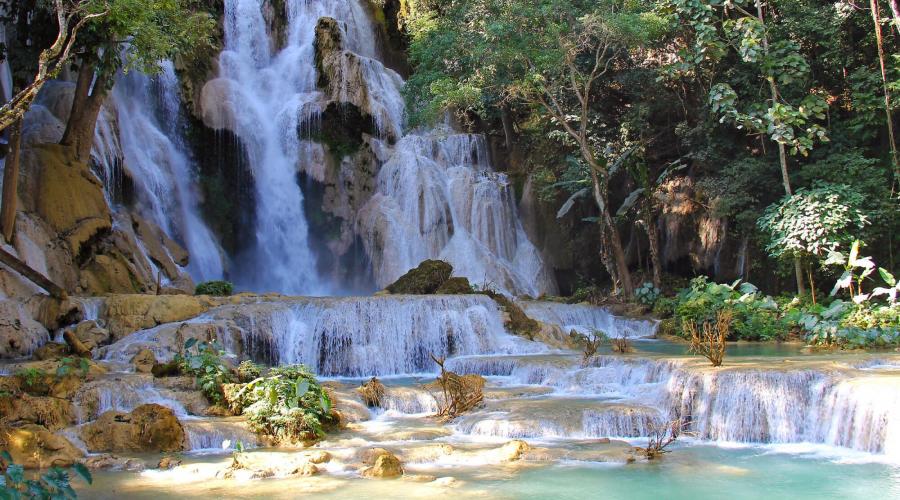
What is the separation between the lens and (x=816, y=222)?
15648 mm

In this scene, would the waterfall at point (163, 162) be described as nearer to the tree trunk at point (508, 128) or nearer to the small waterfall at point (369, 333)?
the small waterfall at point (369, 333)

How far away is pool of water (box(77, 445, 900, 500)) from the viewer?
6438 millimetres

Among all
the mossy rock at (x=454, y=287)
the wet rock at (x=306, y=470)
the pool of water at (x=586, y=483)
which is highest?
the mossy rock at (x=454, y=287)

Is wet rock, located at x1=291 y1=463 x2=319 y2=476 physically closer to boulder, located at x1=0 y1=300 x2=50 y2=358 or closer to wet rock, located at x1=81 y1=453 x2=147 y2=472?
wet rock, located at x1=81 y1=453 x2=147 y2=472

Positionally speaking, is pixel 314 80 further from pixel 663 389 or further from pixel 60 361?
pixel 663 389

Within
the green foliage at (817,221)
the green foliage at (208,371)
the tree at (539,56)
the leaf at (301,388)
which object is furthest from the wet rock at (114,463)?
the green foliage at (817,221)

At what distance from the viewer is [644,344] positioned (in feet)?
51.6

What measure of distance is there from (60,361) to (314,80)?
1616 cm

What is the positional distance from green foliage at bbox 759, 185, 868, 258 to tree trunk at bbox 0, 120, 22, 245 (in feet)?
49.4

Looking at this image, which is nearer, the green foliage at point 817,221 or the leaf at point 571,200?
the green foliage at point 817,221

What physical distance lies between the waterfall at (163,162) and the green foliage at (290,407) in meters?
11.6

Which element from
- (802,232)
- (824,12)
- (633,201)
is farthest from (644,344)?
(824,12)

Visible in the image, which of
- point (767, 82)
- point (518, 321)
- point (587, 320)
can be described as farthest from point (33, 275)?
point (767, 82)

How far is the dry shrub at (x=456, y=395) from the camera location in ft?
31.4
